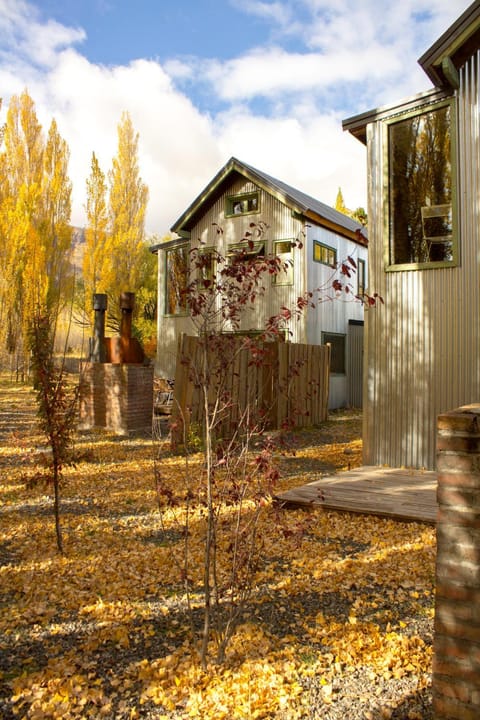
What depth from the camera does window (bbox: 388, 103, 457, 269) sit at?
7.34 m

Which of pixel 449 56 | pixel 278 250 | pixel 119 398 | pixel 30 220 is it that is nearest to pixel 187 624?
pixel 449 56

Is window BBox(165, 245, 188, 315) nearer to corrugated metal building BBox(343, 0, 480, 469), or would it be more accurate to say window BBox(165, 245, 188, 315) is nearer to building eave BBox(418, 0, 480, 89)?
corrugated metal building BBox(343, 0, 480, 469)

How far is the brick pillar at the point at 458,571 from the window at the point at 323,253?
557 inches

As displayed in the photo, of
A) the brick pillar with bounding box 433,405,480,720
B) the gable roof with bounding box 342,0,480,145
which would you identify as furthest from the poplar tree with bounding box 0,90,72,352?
the brick pillar with bounding box 433,405,480,720

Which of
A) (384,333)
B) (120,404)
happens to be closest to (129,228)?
(120,404)

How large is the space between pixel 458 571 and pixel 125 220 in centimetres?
2909

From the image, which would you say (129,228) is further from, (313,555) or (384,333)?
(313,555)

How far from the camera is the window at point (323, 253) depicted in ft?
52.6

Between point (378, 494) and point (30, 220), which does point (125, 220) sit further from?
point (378, 494)

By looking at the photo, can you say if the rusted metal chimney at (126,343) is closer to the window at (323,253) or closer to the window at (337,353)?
the window at (323,253)

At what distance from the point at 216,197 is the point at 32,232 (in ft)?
37.2

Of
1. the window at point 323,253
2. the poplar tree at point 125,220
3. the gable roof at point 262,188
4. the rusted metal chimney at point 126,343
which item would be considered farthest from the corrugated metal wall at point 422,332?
the poplar tree at point 125,220

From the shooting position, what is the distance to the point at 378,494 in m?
6.18

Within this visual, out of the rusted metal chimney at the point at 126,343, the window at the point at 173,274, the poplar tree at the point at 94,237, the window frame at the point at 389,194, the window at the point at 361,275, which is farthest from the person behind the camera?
the poplar tree at the point at 94,237
